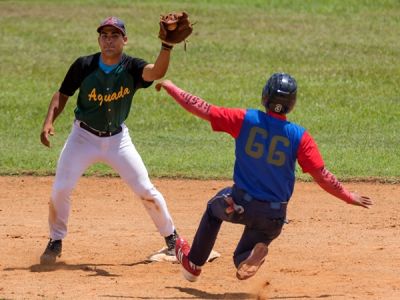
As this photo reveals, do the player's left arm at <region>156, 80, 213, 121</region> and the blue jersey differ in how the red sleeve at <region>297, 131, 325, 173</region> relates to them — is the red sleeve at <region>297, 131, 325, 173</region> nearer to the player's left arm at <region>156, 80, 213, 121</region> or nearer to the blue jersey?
the blue jersey

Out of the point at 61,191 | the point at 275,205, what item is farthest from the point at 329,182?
the point at 61,191

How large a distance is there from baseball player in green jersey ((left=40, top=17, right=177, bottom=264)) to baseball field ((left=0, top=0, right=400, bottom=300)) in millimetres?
784

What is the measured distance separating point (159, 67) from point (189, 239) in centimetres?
220

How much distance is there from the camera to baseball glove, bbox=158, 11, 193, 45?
867 cm

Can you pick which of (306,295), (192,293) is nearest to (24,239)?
(192,293)

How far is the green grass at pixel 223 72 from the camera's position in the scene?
1464 cm

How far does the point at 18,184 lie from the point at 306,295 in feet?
18.4

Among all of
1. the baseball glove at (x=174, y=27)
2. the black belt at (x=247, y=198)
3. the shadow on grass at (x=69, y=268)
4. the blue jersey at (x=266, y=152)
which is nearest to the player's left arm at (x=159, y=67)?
the baseball glove at (x=174, y=27)

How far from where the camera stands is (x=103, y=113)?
9.33 metres

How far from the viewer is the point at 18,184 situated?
13.1 m

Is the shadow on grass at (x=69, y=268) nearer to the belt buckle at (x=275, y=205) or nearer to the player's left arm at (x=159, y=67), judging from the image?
the player's left arm at (x=159, y=67)

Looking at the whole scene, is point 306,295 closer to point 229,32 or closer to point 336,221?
point 336,221

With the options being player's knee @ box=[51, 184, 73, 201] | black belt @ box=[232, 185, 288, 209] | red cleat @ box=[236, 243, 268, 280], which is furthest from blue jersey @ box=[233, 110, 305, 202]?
player's knee @ box=[51, 184, 73, 201]

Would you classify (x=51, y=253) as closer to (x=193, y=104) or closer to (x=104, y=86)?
(x=104, y=86)
